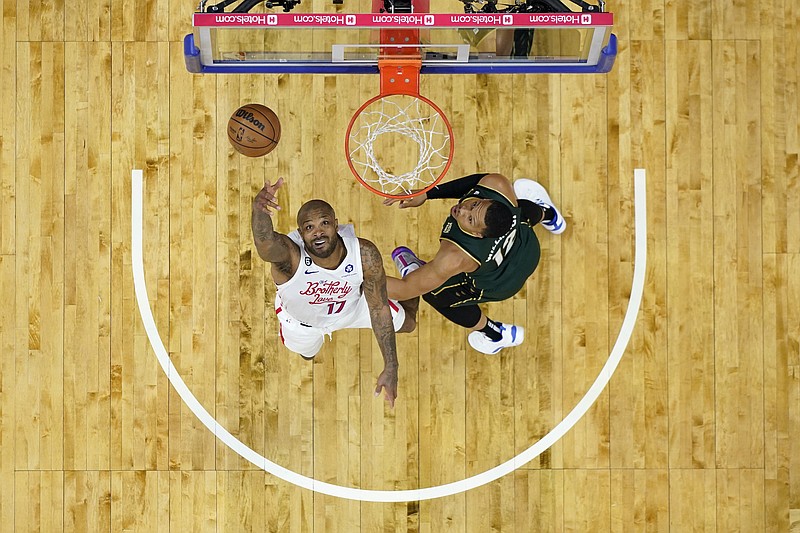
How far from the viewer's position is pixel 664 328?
513 cm

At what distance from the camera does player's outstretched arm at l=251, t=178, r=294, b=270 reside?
4188mm

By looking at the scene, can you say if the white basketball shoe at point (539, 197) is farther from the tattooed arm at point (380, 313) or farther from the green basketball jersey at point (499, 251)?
the tattooed arm at point (380, 313)

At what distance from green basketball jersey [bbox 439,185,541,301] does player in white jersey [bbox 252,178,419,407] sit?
591 mm

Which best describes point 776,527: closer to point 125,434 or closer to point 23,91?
point 125,434

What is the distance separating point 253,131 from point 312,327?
1.42m

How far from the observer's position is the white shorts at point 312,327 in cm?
475

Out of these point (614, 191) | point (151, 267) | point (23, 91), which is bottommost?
point (151, 267)

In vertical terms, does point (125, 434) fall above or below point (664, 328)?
below

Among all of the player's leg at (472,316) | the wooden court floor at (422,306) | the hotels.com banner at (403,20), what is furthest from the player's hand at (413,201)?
the hotels.com banner at (403,20)

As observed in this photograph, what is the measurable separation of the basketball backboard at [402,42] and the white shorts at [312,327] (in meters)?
1.60

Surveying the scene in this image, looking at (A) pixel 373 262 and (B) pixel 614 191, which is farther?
(B) pixel 614 191

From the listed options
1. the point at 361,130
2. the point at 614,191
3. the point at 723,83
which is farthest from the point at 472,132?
the point at 723,83

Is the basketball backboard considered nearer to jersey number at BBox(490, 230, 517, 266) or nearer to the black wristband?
the black wristband

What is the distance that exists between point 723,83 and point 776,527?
11.0 ft
